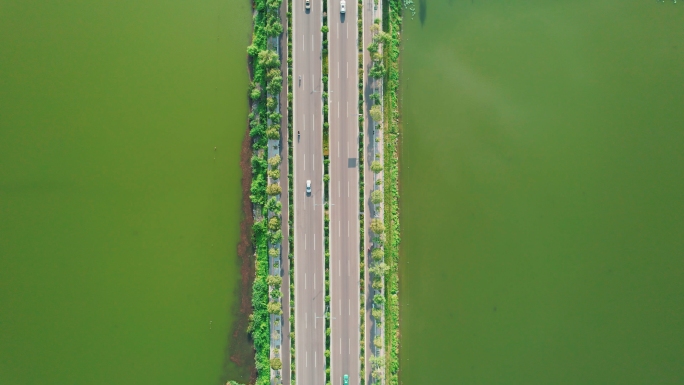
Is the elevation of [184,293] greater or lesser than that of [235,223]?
lesser

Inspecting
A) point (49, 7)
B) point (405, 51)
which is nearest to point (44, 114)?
point (49, 7)

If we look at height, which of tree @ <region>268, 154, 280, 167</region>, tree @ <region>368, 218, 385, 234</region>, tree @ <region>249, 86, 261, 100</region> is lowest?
tree @ <region>368, 218, 385, 234</region>

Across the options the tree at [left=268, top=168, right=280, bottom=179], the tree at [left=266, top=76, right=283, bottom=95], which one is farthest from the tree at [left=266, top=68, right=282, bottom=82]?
the tree at [left=268, top=168, right=280, bottom=179]

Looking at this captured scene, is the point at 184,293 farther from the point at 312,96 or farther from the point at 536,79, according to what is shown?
the point at 536,79

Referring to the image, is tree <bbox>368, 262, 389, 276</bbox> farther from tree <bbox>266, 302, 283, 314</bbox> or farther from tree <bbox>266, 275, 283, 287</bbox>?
tree <bbox>266, 302, 283, 314</bbox>

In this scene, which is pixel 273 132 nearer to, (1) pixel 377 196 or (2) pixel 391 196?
(1) pixel 377 196

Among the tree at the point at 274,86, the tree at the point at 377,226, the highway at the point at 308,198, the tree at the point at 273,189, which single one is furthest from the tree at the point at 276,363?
the tree at the point at 274,86
